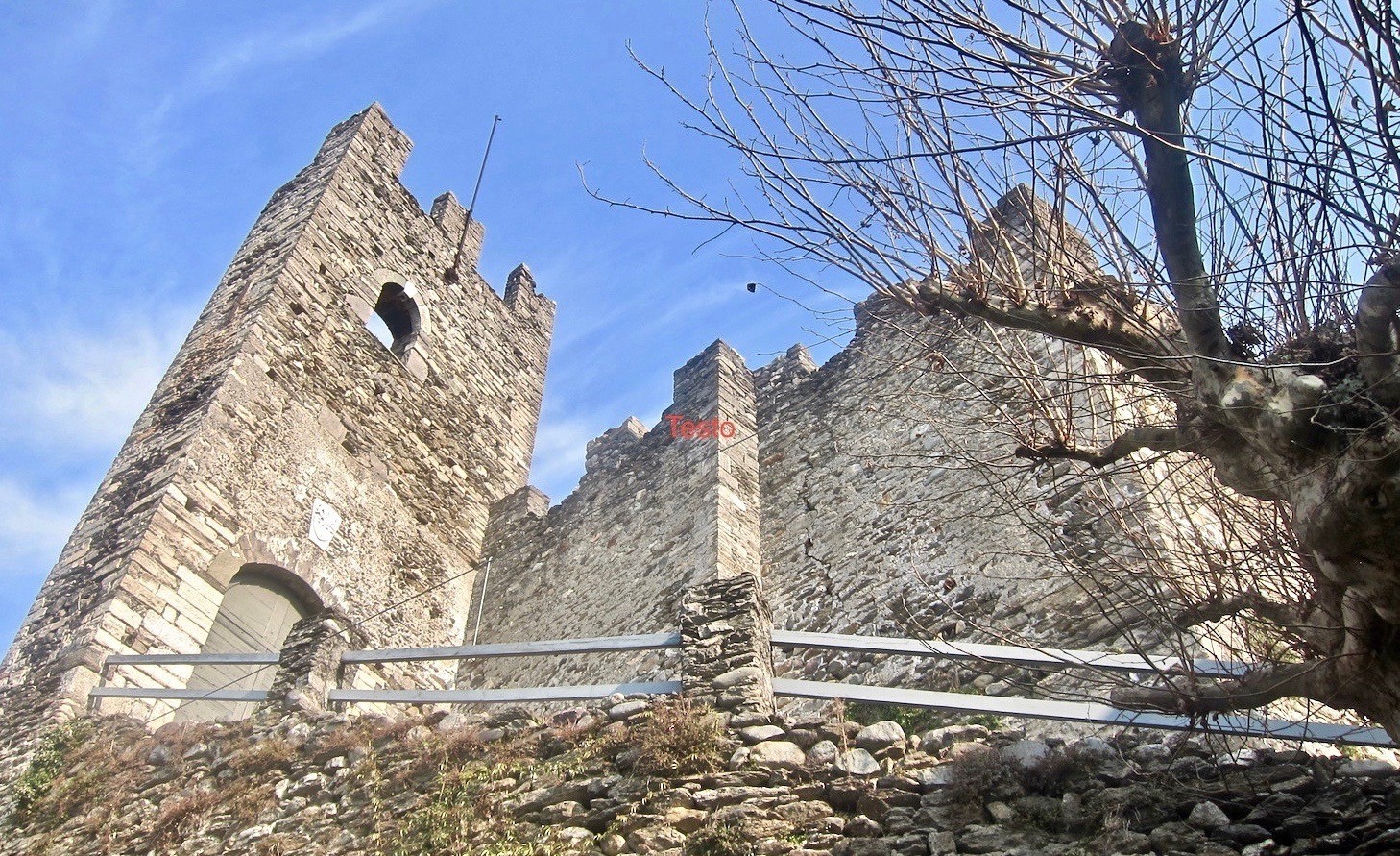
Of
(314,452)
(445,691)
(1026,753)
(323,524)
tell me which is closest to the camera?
(1026,753)

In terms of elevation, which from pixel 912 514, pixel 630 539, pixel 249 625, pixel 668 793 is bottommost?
pixel 668 793

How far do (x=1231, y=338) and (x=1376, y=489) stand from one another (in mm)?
871

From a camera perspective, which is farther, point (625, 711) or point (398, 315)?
point (398, 315)

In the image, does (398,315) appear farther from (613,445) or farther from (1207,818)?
(1207,818)

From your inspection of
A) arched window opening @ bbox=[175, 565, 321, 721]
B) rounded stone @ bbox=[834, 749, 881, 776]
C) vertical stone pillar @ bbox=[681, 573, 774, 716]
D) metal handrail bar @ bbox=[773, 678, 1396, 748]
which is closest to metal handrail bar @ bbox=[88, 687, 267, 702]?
arched window opening @ bbox=[175, 565, 321, 721]

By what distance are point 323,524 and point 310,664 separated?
3210 millimetres

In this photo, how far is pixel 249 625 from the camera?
8.72m

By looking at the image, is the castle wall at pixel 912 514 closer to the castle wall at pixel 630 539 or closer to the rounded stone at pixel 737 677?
the castle wall at pixel 630 539

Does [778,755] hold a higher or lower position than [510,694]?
lower

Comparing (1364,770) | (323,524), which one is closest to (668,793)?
(1364,770)

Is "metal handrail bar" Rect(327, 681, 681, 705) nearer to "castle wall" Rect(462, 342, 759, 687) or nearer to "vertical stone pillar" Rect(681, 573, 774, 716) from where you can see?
"vertical stone pillar" Rect(681, 573, 774, 716)

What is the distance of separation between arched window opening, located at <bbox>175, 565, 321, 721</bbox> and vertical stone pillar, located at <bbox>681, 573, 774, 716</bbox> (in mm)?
3741

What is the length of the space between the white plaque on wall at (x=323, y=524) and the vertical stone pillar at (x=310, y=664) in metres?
2.58

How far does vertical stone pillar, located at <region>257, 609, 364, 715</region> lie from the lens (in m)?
6.56
